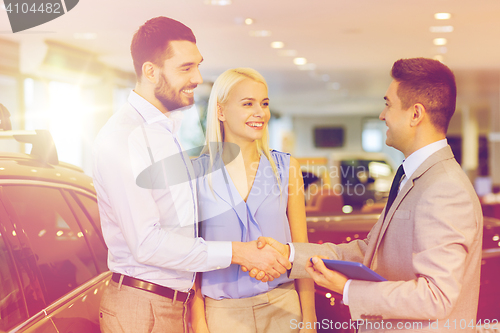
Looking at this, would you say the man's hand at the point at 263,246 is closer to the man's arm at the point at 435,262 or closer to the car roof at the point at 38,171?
the man's arm at the point at 435,262

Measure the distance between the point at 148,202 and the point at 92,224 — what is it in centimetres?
48

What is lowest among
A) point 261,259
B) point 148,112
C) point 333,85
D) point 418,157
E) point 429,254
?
point 261,259

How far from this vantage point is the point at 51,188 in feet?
5.46

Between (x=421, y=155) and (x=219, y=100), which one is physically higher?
(x=219, y=100)

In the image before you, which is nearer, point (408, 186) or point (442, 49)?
point (408, 186)

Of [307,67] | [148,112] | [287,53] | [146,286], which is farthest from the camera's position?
[307,67]

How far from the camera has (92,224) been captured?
1874mm

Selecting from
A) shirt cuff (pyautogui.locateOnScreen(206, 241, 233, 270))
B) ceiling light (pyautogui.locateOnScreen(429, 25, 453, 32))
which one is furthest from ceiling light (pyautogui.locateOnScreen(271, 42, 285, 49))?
shirt cuff (pyautogui.locateOnScreen(206, 241, 233, 270))

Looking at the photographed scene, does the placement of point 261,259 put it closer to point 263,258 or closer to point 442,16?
point 263,258

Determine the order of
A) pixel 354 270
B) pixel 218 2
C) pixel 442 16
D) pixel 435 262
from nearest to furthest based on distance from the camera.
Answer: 1. pixel 435 262
2. pixel 354 270
3. pixel 218 2
4. pixel 442 16

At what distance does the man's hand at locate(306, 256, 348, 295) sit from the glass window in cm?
89

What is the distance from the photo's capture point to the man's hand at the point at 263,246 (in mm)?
1697

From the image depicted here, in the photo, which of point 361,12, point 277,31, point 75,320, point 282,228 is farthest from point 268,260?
point 277,31

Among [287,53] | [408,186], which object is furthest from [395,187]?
[287,53]
